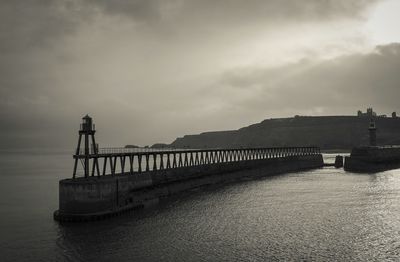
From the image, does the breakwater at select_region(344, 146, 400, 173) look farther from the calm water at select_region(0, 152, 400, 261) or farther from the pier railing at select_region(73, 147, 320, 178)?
the calm water at select_region(0, 152, 400, 261)

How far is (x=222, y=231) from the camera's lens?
105 ft

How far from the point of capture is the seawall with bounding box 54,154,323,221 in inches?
1378

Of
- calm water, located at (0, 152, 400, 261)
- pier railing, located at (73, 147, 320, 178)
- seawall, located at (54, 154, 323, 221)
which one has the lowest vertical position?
calm water, located at (0, 152, 400, 261)

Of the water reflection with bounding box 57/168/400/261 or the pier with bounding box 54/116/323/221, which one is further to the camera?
the pier with bounding box 54/116/323/221

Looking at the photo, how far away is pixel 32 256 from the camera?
26.0 metres

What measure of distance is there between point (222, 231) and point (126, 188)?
508 inches

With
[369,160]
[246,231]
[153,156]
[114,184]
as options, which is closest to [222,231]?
[246,231]

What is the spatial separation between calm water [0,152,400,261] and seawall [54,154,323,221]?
1569mm

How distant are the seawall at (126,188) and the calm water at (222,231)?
157cm

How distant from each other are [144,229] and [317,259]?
14.8 meters

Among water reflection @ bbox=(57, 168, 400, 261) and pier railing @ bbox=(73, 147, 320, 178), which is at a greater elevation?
pier railing @ bbox=(73, 147, 320, 178)

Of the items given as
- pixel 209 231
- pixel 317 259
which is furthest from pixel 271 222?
pixel 317 259

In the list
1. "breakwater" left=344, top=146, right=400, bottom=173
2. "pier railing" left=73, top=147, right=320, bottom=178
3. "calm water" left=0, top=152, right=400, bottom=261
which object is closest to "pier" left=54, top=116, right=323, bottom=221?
"pier railing" left=73, top=147, right=320, bottom=178

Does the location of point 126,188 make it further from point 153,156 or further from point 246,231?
point 153,156
